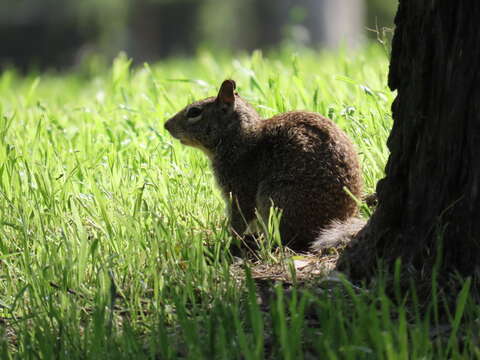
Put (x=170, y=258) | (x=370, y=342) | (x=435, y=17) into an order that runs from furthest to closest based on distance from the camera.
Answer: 1. (x=170, y=258)
2. (x=435, y=17)
3. (x=370, y=342)

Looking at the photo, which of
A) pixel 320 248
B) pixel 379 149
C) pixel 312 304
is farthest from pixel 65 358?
pixel 379 149

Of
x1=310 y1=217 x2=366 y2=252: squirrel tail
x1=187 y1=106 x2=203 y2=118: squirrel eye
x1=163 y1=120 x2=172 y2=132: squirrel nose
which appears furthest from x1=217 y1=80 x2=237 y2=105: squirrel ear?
x1=310 y1=217 x2=366 y2=252: squirrel tail

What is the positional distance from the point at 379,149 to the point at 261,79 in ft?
7.85

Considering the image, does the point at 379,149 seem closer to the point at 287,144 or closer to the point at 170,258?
the point at 287,144

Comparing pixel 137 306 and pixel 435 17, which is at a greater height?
pixel 435 17

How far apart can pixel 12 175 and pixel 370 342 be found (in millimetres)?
2395

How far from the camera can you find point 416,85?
310 centimetres

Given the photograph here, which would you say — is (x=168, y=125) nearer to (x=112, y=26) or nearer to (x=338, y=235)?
(x=338, y=235)

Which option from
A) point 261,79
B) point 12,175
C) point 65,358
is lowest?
point 65,358

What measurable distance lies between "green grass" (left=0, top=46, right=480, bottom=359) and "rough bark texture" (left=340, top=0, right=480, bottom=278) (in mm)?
282

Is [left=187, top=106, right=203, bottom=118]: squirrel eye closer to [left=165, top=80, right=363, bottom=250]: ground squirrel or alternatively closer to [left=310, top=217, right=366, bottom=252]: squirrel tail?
[left=165, top=80, right=363, bottom=250]: ground squirrel

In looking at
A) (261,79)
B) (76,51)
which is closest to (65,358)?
(261,79)

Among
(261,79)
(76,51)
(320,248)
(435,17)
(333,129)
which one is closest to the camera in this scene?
(435,17)

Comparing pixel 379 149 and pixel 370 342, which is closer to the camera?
pixel 370 342
